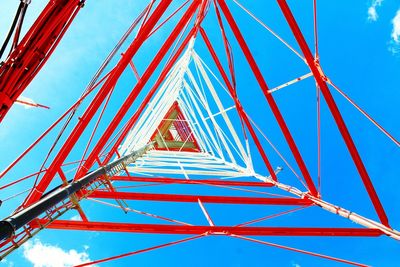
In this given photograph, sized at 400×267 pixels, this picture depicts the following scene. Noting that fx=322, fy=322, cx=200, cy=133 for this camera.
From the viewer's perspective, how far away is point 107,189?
10094 millimetres

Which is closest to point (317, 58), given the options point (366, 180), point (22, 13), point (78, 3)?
point (366, 180)

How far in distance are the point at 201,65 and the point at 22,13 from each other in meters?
10.9

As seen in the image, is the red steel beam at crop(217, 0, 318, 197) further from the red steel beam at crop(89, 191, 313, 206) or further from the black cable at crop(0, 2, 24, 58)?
the black cable at crop(0, 2, 24, 58)

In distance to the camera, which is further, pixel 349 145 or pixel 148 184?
pixel 148 184

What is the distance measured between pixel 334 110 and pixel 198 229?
175 inches

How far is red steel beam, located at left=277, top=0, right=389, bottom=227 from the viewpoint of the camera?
746 cm

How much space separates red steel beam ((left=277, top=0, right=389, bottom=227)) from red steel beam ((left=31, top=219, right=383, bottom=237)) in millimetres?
741

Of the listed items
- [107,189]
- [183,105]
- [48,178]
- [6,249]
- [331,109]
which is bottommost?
[6,249]

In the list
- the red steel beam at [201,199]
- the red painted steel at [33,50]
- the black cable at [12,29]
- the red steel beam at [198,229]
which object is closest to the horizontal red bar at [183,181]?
the red steel beam at [201,199]

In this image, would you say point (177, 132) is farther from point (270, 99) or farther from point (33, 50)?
point (33, 50)

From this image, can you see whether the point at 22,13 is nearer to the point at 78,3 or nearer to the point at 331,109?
the point at 78,3

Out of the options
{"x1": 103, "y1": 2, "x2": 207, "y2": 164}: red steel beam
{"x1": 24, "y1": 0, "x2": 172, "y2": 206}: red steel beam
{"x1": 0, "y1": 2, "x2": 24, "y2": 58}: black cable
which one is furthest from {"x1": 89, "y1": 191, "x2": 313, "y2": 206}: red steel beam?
{"x1": 0, "y1": 2, "x2": 24, "y2": 58}: black cable

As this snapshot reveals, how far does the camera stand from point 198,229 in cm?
800

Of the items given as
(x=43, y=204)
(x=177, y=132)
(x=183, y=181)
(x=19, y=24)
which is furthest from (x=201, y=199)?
(x=177, y=132)
